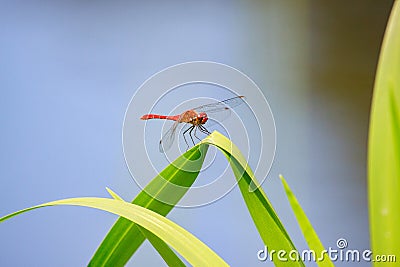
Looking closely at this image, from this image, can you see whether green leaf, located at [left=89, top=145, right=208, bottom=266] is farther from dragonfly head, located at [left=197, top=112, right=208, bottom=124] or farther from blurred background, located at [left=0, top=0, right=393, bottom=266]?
blurred background, located at [left=0, top=0, right=393, bottom=266]

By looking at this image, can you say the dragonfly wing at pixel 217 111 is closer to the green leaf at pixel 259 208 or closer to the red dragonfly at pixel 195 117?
the red dragonfly at pixel 195 117

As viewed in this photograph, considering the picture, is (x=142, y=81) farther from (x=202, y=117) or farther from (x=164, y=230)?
(x=164, y=230)

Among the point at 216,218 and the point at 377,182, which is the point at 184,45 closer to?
the point at 216,218

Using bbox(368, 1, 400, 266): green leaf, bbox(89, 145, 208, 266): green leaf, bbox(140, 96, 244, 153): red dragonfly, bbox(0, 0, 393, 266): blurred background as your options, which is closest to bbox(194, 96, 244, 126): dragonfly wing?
bbox(140, 96, 244, 153): red dragonfly

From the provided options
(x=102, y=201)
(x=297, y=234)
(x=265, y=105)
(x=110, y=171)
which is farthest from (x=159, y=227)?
(x=297, y=234)

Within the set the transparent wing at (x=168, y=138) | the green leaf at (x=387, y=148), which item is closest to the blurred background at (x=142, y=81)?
the transparent wing at (x=168, y=138)
